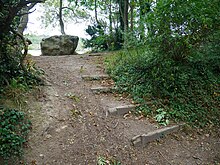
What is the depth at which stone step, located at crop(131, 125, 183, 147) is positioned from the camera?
3.05 m

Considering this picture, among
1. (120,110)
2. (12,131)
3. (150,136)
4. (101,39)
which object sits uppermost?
(101,39)

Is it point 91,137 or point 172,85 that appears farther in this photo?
point 172,85

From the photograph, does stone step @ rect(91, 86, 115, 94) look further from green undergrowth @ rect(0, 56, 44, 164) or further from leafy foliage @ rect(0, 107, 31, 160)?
leafy foliage @ rect(0, 107, 31, 160)

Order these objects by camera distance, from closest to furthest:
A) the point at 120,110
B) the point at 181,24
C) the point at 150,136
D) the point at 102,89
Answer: the point at 150,136 < the point at 120,110 < the point at 181,24 < the point at 102,89

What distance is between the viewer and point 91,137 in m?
2.98

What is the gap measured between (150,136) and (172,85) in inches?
61.7

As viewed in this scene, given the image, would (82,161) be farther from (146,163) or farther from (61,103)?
(61,103)

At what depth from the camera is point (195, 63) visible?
5.07 metres

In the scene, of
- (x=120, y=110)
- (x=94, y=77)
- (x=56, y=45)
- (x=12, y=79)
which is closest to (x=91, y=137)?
(x=120, y=110)

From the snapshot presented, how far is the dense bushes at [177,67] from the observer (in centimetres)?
385

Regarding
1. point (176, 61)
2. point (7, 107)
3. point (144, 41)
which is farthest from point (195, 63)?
point (7, 107)

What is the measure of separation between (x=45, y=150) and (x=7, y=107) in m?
0.90

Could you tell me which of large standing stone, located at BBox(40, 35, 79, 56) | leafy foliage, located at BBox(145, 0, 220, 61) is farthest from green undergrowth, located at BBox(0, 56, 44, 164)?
large standing stone, located at BBox(40, 35, 79, 56)

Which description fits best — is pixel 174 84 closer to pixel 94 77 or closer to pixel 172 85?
pixel 172 85
